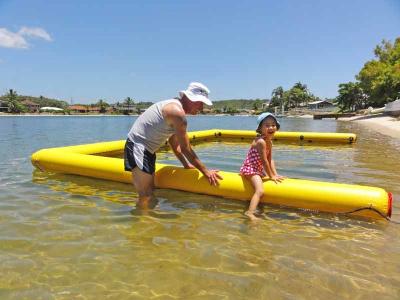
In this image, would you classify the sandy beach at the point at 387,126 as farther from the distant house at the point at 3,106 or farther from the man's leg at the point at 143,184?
the distant house at the point at 3,106

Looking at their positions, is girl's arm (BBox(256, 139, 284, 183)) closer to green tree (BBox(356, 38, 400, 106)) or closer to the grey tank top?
the grey tank top

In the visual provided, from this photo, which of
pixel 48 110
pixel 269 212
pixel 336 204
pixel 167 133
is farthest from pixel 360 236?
pixel 48 110

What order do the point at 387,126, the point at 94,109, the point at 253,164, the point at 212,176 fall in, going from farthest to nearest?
the point at 94,109
the point at 387,126
the point at 253,164
the point at 212,176

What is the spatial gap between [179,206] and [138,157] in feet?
3.33

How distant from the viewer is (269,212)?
169 inches

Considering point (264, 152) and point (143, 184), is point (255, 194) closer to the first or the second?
point (264, 152)

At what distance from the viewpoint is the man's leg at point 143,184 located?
12.8ft

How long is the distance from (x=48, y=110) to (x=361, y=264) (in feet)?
398

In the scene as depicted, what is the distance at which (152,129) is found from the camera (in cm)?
377

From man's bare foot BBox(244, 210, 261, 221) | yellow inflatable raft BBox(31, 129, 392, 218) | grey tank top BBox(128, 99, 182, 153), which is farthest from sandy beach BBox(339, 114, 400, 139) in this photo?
grey tank top BBox(128, 99, 182, 153)

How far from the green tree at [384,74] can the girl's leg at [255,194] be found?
41.1 m

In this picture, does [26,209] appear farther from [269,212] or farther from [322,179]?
[322,179]

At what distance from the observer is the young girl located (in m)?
4.18

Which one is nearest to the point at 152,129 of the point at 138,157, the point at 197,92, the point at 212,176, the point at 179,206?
the point at 138,157
